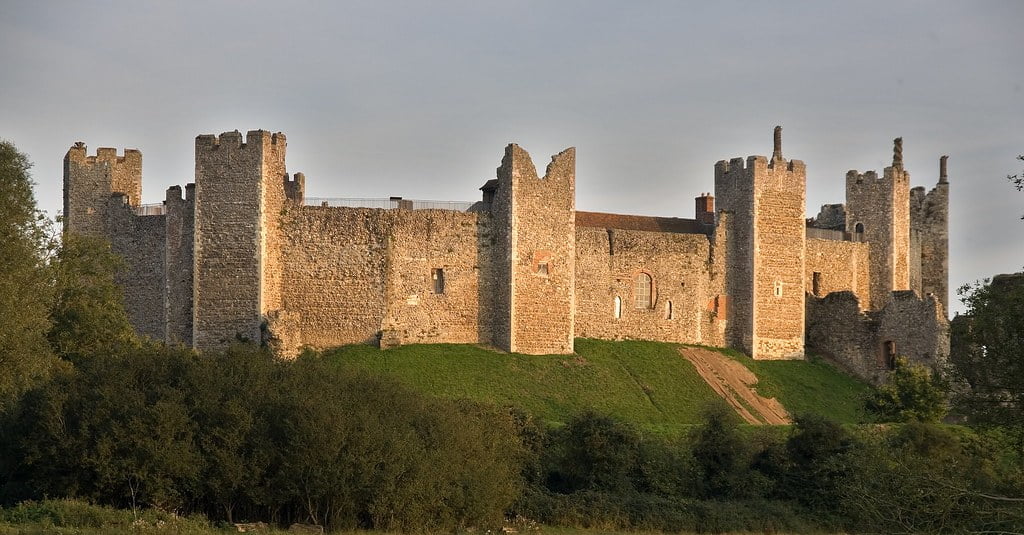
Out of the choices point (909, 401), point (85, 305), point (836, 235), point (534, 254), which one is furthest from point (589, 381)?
point (836, 235)

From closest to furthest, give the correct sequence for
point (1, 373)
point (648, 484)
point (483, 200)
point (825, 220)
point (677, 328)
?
point (1, 373) < point (648, 484) < point (483, 200) < point (677, 328) < point (825, 220)

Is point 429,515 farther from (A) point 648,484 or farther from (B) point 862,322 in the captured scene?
(B) point 862,322

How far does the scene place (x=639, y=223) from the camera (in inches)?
2416

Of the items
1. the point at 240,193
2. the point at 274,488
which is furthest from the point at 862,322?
the point at 274,488

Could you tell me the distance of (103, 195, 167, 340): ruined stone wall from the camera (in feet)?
167

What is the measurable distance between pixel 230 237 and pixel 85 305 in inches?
208

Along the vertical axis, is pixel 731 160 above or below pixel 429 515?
above

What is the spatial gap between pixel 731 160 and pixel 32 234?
27.1 m

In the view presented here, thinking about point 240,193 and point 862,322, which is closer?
point 240,193

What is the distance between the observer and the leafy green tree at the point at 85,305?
45219mm

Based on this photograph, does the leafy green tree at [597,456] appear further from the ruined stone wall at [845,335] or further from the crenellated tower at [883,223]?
the crenellated tower at [883,223]

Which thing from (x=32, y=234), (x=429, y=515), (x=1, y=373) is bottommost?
(x=429, y=515)

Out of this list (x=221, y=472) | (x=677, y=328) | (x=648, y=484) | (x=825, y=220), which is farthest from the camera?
(x=825, y=220)

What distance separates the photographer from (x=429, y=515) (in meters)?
37.3
